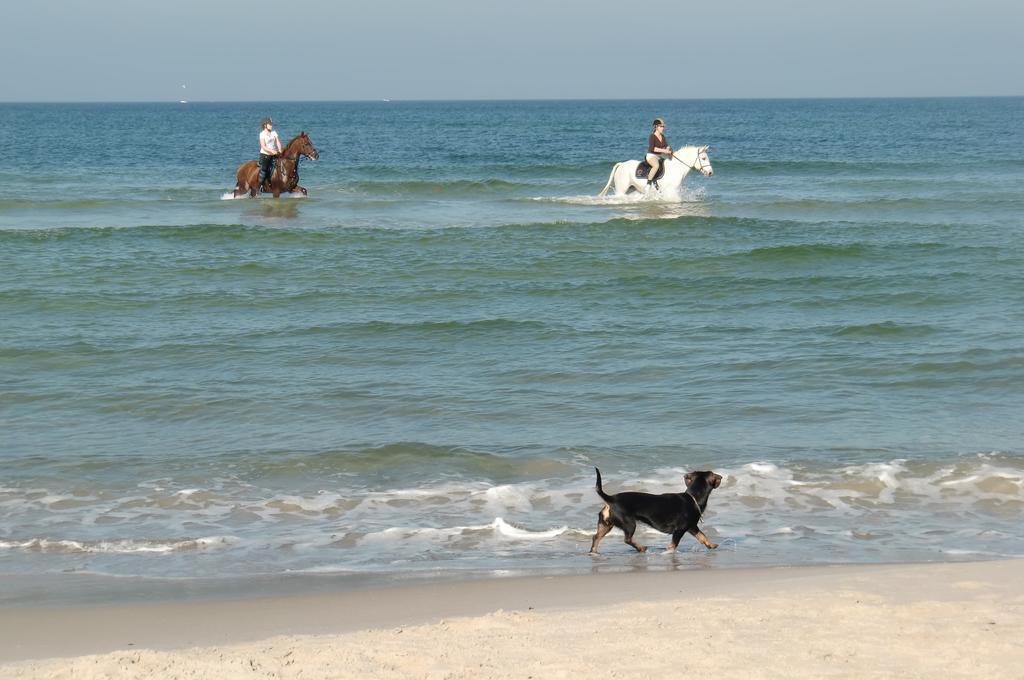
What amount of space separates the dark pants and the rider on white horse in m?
7.99

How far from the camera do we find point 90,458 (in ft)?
29.6

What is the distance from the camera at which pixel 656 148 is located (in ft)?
75.6

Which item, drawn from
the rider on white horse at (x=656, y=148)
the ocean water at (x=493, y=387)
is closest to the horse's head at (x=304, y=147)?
the ocean water at (x=493, y=387)

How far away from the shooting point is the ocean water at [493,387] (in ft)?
24.4

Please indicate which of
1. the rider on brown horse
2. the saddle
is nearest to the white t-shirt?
the rider on brown horse

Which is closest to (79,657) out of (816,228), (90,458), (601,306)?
(90,458)

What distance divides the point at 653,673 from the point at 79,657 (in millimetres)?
2342

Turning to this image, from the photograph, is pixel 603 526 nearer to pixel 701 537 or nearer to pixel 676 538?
pixel 676 538

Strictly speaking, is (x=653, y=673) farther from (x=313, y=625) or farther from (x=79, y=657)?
(x=79, y=657)

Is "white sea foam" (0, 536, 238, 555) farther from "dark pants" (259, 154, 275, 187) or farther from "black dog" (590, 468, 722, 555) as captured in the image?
"dark pants" (259, 154, 275, 187)

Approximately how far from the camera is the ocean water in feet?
24.4

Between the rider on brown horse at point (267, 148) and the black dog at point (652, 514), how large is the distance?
19116 millimetres

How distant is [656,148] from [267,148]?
26.7ft

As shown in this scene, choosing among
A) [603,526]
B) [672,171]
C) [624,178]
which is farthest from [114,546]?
[624,178]
